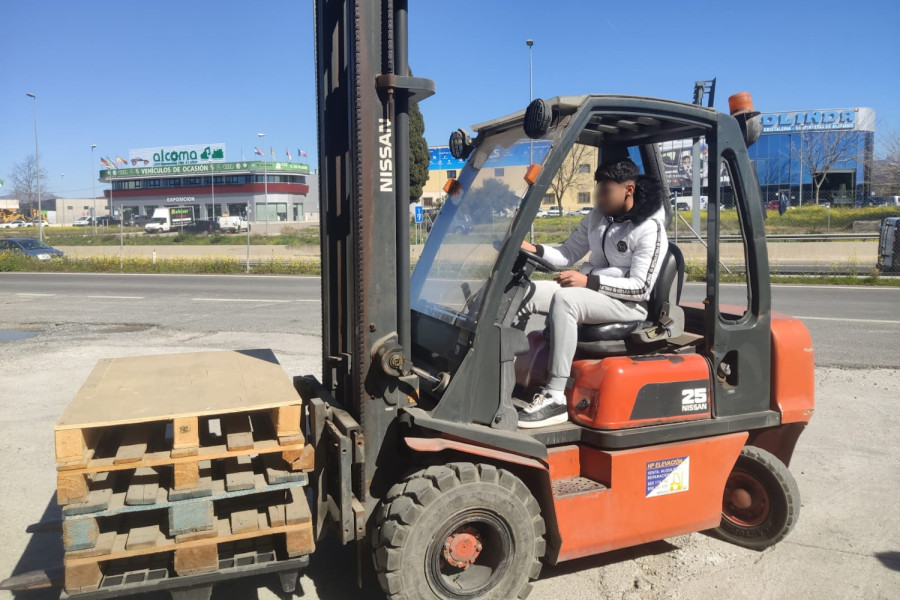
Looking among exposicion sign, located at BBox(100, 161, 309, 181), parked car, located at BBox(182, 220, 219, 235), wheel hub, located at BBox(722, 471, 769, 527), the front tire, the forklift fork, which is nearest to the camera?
the front tire

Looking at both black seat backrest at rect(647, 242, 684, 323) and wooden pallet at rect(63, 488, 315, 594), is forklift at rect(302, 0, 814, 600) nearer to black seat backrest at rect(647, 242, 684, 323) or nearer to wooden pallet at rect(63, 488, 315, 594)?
black seat backrest at rect(647, 242, 684, 323)

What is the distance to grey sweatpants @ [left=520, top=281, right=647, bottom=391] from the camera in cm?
383

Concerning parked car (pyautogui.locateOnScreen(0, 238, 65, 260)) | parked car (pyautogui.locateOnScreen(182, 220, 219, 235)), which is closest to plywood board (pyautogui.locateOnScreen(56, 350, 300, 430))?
parked car (pyautogui.locateOnScreen(0, 238, 65, 260))

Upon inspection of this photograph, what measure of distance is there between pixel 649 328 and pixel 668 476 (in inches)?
32.0

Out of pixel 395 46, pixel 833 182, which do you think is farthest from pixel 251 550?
pixel 833 182

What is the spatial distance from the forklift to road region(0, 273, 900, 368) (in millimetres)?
6666

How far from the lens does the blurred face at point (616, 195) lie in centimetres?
412

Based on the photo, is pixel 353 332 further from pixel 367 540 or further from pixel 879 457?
pixel 879 457

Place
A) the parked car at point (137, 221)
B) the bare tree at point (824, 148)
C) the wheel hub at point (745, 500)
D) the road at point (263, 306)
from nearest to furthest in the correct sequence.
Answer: the wheel hub at point (745, 500) → the road at point (263, 306) → the bare tree at point (824, 148) → the parked car at point (137, 221)

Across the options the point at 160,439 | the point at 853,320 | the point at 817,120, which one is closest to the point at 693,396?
the point at 160,439

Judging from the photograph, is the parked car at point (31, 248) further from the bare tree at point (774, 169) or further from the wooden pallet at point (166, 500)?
the bare tree at point (774, 169)

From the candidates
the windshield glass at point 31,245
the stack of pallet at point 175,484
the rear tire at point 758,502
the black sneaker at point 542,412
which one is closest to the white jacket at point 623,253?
the black sneaker at point 542,412

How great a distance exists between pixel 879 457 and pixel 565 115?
4.64m

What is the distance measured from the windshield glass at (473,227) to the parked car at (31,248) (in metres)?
34.7
